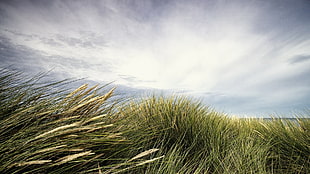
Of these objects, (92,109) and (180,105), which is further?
(180,105)

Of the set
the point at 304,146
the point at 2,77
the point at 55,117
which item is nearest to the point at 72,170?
the point at 55,117

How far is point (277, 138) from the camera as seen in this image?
279cm

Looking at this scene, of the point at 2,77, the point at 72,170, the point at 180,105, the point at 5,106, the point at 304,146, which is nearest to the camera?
the point at 72,170

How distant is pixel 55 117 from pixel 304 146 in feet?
9.32

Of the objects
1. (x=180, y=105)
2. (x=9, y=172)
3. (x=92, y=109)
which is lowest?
(x=9, y=172)

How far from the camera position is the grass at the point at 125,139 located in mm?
1069

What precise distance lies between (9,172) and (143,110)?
188 cm

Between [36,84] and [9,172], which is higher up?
[36,84]

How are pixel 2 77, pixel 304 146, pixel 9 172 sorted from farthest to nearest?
pixel 304 146, pixel 2 77, pixel 9 172

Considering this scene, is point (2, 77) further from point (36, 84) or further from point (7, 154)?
point (7, 154)

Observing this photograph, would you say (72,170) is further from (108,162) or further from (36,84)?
→ (36,84)

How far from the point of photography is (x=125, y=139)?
5.27ft

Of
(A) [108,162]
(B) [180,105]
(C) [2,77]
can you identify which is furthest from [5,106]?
(B) [180,105]

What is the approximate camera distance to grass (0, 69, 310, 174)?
1069 millimetres
